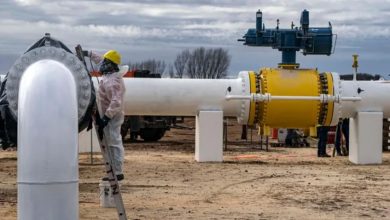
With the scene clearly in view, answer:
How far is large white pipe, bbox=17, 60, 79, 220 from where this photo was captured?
4.32m

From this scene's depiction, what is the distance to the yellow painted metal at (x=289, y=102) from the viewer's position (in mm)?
13031

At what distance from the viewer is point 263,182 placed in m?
10.8

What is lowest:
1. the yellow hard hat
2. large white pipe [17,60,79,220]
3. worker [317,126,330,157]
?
worker [317,126,330,157]

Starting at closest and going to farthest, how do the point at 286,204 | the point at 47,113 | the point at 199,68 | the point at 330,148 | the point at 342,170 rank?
the point at 47,113 < the point at 286,204 < the point at 342,170 < the point at 330,148 < the point at 199,68

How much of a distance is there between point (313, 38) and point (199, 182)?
4506mm

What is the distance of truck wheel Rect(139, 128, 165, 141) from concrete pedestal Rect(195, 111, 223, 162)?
862 centimetres

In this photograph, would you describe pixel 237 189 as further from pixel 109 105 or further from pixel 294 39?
pixel 294 39

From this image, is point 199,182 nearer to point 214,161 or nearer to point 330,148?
point 214,161

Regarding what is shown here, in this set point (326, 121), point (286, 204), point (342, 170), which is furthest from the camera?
point (326, 121)

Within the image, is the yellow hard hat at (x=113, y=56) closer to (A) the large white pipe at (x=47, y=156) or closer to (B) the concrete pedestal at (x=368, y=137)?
(A) the large white pipe at (x=47, y=156)

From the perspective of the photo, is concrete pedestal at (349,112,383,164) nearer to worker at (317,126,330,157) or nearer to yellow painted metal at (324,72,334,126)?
yellow painted metal at (324,72,334,126)

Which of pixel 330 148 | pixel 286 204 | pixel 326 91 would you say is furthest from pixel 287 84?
pixel 330 148

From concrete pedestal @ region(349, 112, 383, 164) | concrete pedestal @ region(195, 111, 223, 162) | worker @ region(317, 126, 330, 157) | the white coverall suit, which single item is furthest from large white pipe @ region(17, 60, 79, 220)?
worker @ region(317, 126, 330, 157)

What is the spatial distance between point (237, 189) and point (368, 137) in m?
4.76
